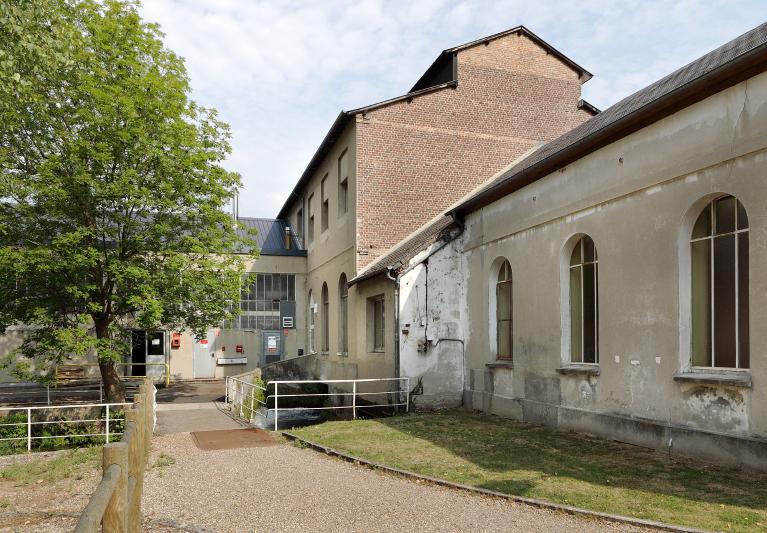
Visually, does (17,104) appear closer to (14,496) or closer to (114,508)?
(14,496)

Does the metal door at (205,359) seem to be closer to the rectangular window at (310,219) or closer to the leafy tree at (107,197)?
the rectangular window at (310,219)

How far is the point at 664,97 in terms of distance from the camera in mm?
9141

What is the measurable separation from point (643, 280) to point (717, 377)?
1.97 meters

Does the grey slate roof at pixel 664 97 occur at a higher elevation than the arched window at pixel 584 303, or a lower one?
higher

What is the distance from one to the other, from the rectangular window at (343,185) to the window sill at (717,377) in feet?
43.3

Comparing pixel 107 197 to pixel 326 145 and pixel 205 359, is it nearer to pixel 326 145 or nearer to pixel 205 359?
pixel 326 145

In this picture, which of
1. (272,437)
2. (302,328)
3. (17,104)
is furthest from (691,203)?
(302,328)

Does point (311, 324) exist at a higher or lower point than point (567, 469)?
higher

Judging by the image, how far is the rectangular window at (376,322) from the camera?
18.0m

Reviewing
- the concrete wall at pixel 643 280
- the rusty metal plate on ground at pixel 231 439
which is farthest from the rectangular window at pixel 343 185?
the rusty metal plate on ground at pixel 231 439

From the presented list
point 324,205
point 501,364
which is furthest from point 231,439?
point 324,205

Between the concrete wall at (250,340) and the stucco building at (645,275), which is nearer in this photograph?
the stucco building at (645,275)

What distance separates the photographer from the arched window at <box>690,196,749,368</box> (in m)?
Result: 8.39

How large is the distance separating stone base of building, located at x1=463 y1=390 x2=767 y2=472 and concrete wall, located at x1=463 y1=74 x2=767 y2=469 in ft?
0.06
